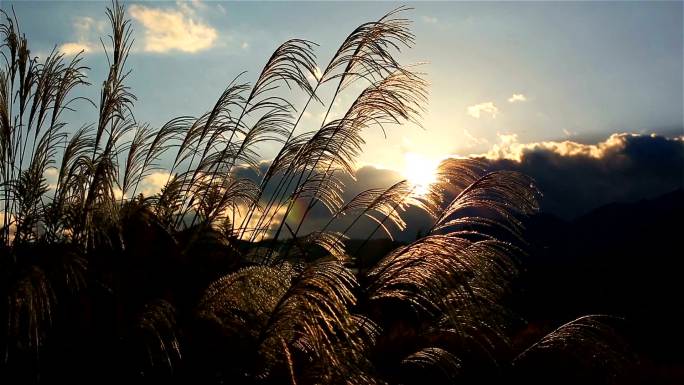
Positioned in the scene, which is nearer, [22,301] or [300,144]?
[22,301]

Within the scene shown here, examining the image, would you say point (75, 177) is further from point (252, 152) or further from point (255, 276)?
point (255, 276)

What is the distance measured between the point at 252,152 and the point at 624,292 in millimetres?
12955

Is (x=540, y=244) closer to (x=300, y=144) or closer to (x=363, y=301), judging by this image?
(x=363, y=301)

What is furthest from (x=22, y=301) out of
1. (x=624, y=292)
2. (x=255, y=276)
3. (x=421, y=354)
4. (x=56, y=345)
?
(x=624, y=292)

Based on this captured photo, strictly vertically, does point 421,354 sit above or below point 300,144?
below

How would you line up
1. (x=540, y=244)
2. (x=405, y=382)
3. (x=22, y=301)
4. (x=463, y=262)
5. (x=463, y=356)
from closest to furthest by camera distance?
(x=463, y=262) < (x=22, y=301) < (x=405, y=382) < (x=540, y=244) < (x=463, y=356)

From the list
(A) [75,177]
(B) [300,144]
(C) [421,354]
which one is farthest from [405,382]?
(A) [75,177]

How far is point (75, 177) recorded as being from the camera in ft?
15.7

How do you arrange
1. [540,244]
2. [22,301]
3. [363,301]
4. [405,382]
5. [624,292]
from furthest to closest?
[624,292]
[540,244]
[405,382]
[363,301]
[22,301]

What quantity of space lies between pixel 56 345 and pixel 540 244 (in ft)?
11.3

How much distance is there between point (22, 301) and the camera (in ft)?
12.8

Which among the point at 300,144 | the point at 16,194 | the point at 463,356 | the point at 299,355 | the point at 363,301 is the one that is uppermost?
the point at 300,144

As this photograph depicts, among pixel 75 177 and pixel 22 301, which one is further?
pixel 75 177

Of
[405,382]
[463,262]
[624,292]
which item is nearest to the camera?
[463,262]
